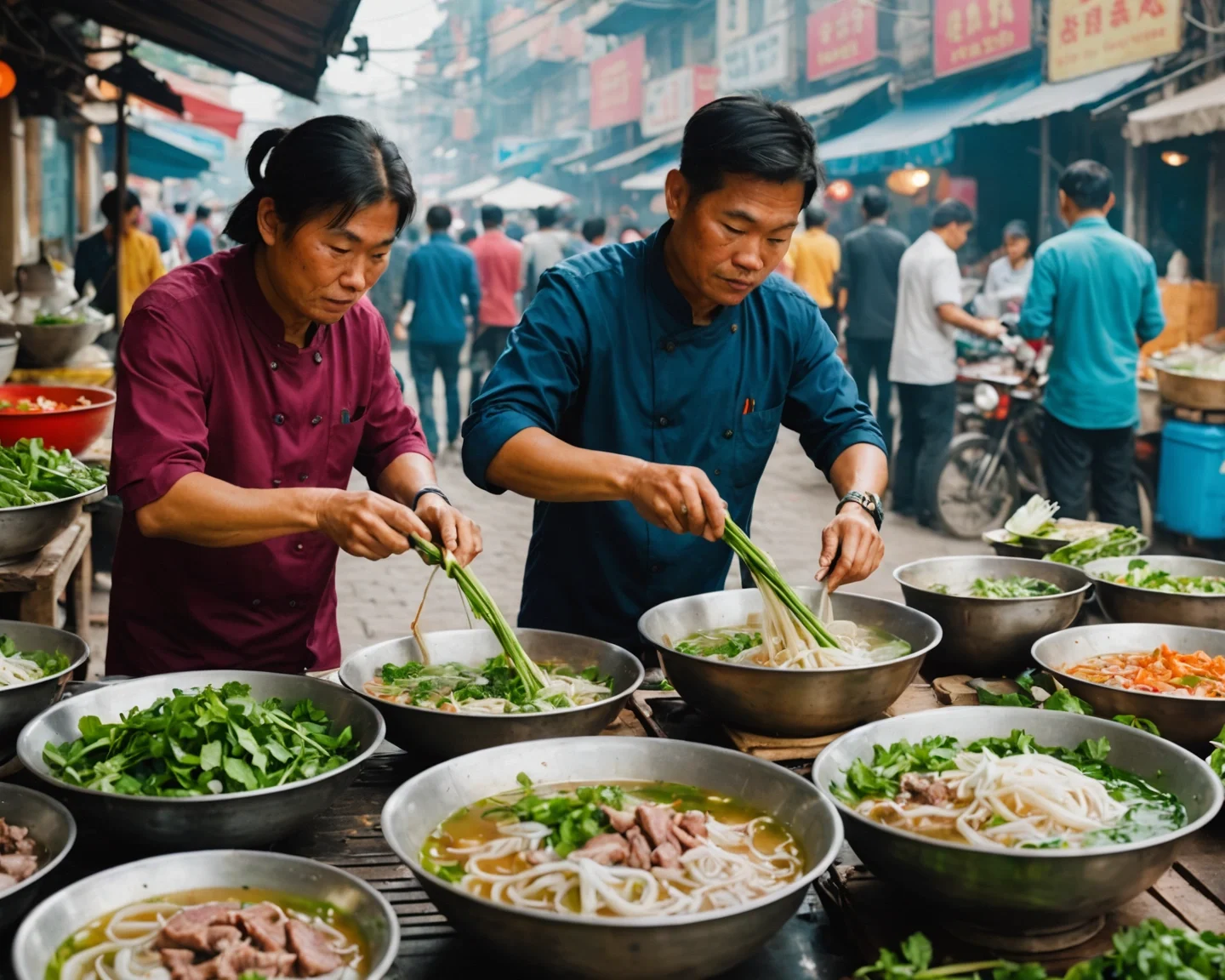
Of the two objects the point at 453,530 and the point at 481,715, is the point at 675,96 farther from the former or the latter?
the point at 481,715

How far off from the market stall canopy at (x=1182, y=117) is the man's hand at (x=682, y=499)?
7.99 metres

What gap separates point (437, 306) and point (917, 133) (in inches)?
270

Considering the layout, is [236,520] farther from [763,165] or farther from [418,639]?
[763,165]

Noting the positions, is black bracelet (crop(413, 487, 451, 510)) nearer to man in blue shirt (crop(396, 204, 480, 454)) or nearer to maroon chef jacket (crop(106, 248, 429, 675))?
maroon chef jacket (crop(106, 248, 429, 675))

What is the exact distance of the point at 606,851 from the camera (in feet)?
5.68

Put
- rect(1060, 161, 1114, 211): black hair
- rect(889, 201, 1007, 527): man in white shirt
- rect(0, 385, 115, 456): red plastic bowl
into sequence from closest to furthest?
rect(0, 385, 115, 456): red plastic bowl
rect(1060, 161, 1114, 211): black hair
rect(889, 201, 1007, 527): man in white shirt

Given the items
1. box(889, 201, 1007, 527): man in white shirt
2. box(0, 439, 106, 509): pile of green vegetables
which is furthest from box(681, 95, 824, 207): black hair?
box(889, 201, 1007, 527): man in white shirt

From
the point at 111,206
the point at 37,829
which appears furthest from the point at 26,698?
the point at 111,206

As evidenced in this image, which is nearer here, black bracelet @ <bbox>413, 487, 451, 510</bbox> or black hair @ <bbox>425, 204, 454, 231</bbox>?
black bracelet @ <bbox>413, 487, 451, 510</bbox>

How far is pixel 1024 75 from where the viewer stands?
14.3 m

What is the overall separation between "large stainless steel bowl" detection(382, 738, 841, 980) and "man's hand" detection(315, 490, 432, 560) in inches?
20.4

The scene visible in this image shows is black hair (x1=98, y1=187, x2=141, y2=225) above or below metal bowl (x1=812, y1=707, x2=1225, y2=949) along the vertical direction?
above

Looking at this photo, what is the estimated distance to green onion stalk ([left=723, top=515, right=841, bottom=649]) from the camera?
2.61 meters

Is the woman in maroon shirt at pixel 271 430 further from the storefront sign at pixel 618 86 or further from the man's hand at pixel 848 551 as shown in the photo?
the storefront sign at pixel 618 86
